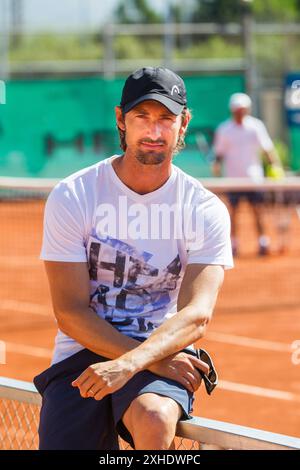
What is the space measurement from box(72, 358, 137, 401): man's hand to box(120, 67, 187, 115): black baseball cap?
88cm

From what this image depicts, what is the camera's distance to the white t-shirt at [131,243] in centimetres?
344

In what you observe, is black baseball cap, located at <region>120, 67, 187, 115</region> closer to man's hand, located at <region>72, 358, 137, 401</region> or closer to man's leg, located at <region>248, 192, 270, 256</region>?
man's hand, located at <region>72, 358, 137, 401</region>

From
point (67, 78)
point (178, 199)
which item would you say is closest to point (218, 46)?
point (67, 78)

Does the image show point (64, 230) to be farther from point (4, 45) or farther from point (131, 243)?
point (4, 45)

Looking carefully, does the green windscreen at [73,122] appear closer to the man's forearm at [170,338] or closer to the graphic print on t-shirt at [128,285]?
the graphic print on t-shirt at [128,285]

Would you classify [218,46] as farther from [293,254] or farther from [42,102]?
[293,254]

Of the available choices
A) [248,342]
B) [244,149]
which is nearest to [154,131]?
[248,342]

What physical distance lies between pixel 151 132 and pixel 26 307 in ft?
24.7

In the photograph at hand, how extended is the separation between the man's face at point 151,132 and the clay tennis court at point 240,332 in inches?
127

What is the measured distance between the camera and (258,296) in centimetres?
1132

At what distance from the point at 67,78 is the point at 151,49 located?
11731 mm

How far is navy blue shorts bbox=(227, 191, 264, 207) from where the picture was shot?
13.2 m

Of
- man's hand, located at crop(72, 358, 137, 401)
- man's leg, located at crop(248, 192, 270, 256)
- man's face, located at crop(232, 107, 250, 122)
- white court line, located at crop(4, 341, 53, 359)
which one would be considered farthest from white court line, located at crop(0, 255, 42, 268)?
man's hand, located at crop(72, 358, 137, 401)

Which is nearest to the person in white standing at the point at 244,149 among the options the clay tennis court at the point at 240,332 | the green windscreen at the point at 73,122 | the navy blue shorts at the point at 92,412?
the clay tennis court at the point at 240,332
